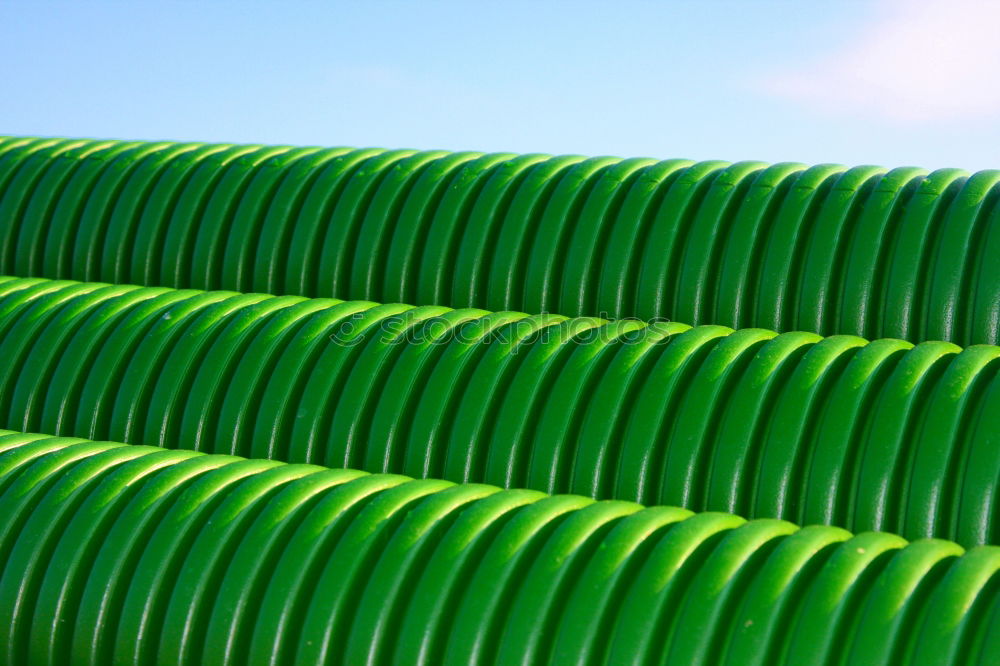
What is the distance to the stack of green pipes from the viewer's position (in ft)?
7.13

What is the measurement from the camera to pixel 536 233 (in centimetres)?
375

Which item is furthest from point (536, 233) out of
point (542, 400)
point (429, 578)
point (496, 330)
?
point (429, 578)

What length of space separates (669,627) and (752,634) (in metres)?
0.15

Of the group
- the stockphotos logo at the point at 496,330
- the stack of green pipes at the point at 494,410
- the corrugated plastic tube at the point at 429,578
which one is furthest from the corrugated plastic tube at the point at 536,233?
the corrugated plastic tube at the point at 429,578

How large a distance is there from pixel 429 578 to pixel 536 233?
5.57ft

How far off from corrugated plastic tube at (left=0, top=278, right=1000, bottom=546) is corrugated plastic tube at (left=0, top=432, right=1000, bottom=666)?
0.41m

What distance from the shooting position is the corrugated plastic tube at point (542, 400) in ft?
8.77

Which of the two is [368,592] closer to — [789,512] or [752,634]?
[752,634]

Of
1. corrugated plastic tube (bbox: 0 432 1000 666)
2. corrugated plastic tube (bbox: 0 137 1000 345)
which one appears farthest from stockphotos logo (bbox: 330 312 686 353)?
corrugated plastic tube (bbox: 0 432 1000 666)

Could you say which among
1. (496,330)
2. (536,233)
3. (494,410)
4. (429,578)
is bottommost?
(429,578)

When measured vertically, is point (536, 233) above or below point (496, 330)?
above

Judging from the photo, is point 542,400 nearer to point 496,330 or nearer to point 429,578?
point 496,330

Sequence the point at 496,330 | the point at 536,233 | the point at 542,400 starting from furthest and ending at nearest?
1. the point at 536,233
2. the point at 496,330
3. the point at 542,400

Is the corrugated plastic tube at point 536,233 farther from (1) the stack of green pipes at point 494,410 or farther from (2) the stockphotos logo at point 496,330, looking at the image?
(2) the stockphotos logo at point 496,330
